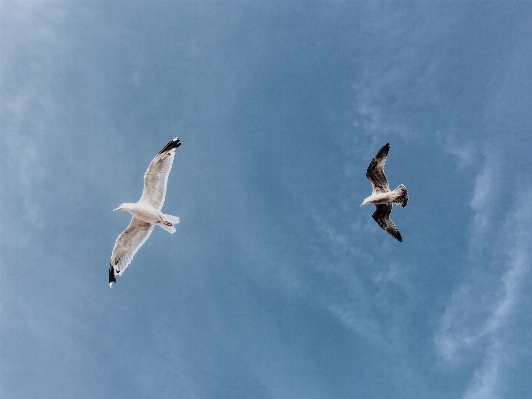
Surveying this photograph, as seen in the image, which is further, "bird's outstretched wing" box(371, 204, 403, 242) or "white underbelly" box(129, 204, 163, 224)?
"bird's outstretched wing" box(371, 204, 403, 242)

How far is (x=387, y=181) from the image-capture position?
2152cm

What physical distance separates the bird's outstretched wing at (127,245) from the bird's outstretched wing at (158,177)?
3.85 ft

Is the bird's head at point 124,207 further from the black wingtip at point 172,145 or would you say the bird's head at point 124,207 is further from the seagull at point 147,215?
the black wingtip at point 172,145

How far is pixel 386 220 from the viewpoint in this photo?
74.6 ft

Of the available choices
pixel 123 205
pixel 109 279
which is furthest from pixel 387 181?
pixel 109 279

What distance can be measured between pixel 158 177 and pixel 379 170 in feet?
32.1

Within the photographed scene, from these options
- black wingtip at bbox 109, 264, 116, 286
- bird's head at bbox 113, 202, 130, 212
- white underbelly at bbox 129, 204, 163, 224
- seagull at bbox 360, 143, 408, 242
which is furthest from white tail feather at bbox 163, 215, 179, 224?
seagull at bbox 360, 143, 408, 242

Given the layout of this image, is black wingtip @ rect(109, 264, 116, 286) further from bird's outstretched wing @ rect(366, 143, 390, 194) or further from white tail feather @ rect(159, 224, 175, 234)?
bird's outstretched wing @ rect(366, 143, 390, 194)

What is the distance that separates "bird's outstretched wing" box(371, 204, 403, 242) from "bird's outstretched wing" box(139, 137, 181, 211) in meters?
10.0

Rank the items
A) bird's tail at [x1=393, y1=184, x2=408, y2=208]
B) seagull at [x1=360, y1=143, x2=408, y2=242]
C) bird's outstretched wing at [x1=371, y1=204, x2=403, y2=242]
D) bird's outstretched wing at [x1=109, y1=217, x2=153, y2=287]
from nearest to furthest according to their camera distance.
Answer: bird's outstretched wing at [x1=109, y1=217, x2=153, y2=287], bird's tail at [x1=393, y1=184, x2=408, y2=208], seagull at [x1=360, y1=143, x2=408, y2=242], bird's outstretched wing at [x1=371, y1=204, x2=403, y2=242]

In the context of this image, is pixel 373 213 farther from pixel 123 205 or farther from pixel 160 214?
pixel 123 205

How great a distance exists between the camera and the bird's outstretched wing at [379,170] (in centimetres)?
2145

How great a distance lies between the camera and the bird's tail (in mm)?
20656

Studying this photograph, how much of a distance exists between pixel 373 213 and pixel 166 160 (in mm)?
10117
